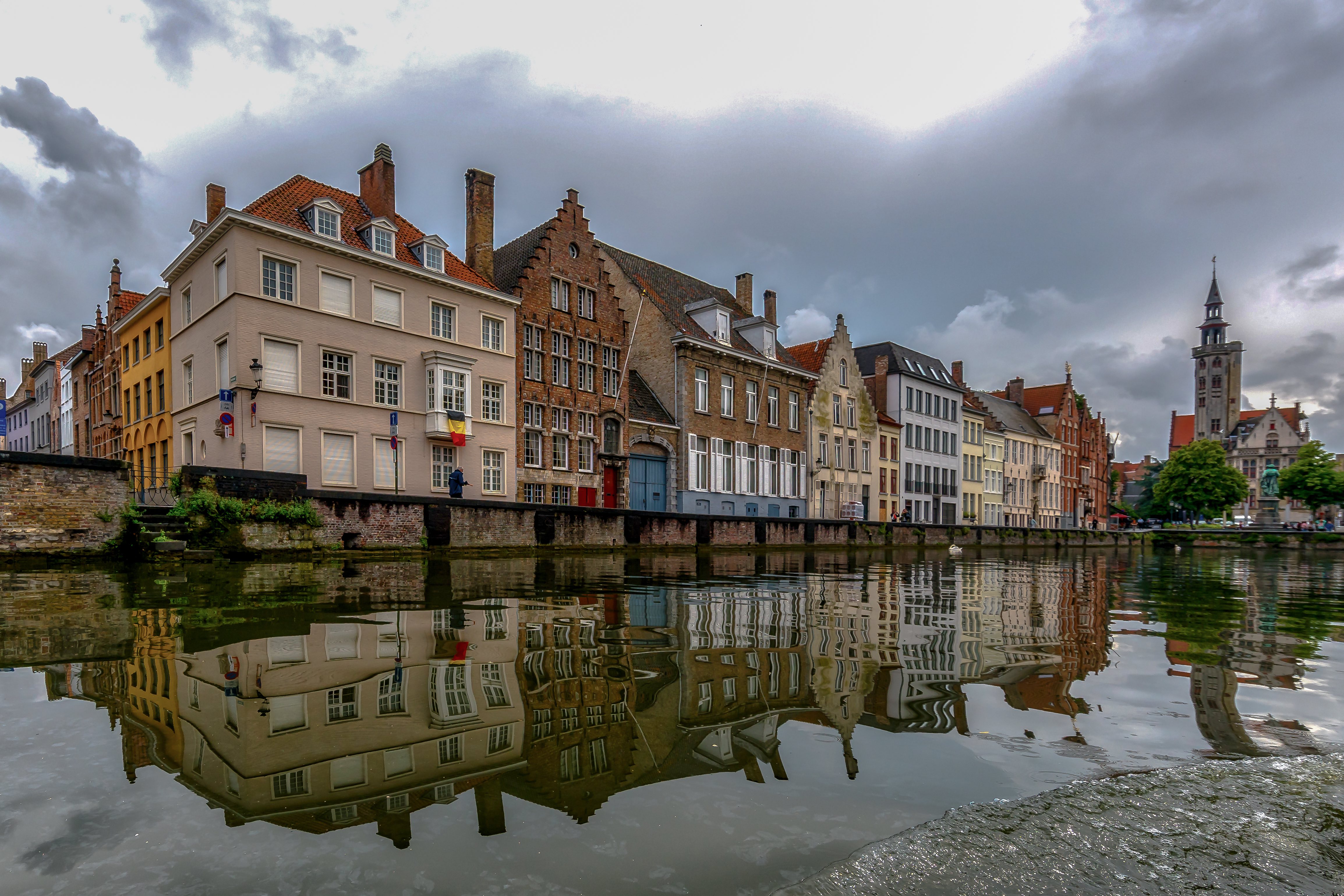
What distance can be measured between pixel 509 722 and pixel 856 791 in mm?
1570

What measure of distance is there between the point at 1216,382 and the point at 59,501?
158 meters

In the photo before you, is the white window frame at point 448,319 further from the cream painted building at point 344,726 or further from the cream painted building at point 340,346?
the cream painted building at point 344,726

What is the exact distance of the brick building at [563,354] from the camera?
31.1 m

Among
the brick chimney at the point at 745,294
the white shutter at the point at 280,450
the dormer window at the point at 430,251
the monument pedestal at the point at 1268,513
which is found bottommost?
the monument pedestal at the point at 1268,513

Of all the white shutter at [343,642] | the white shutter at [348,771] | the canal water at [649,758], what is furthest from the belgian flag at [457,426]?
the white shutter at [348,771]

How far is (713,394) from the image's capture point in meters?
38.4

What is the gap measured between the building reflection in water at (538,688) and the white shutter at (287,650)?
3 centimetres

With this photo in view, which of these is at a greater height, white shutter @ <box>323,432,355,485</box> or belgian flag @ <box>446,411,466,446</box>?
belgian flag @ <box>446,411,466,446</box>

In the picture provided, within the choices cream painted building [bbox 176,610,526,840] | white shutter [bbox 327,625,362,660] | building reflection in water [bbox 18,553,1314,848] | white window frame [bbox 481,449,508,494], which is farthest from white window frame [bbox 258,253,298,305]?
cream painted building [bbox 176,610,526,840]

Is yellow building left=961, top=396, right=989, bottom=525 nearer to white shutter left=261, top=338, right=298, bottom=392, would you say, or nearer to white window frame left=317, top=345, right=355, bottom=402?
white window frame left=317, top=345, right=355, bottom=402

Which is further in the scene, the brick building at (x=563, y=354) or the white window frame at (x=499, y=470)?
the brick building at (x=563, y=354)

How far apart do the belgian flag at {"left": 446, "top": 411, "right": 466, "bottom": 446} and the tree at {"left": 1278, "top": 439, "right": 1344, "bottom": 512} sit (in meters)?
88.8

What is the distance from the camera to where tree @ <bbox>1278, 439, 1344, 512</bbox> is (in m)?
76.2

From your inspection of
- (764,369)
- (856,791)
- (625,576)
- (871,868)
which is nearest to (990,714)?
(856,791)
